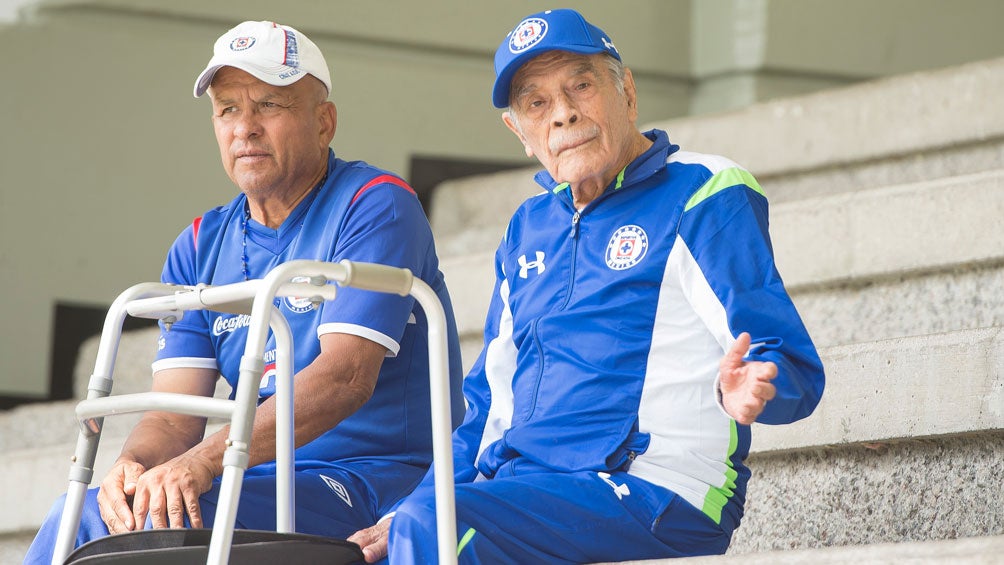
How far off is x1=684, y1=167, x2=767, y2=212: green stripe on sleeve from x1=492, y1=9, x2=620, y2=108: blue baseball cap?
28 centimetres

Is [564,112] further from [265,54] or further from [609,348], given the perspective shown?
[265,54]

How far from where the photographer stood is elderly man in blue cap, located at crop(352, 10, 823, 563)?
1.99 meters

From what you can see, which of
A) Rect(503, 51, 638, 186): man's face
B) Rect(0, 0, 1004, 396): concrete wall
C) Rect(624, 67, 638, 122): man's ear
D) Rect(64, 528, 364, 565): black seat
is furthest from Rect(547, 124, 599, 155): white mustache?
Rect(0, 0, 1004, 396): concrete wall

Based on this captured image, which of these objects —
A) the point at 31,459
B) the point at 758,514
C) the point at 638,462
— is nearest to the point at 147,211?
the point at 31,459

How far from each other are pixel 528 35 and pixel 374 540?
80 cm

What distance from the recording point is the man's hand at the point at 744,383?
6.10 ft

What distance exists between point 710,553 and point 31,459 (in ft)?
6.29

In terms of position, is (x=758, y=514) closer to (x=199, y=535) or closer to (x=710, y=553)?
(x=710, y=553)

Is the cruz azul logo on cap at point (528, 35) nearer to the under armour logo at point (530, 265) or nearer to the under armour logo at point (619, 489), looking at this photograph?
the under armour logo at point (530, 265)

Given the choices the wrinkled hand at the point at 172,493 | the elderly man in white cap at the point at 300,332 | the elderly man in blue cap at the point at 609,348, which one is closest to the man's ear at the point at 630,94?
the elderly man in blue cap at the point at 609,348

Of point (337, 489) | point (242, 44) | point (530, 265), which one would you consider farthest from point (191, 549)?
point (242, 44)

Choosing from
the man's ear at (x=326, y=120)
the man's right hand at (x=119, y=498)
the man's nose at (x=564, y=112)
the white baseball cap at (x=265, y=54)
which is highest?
the white baseball cap at (x=265, y=54)

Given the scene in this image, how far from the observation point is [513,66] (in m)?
2.34

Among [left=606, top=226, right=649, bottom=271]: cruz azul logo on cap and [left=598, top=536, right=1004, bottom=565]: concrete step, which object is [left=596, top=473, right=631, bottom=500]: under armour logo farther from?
[left=606, top=226, right=649, bottom=271]: cruz azul logo on cap
